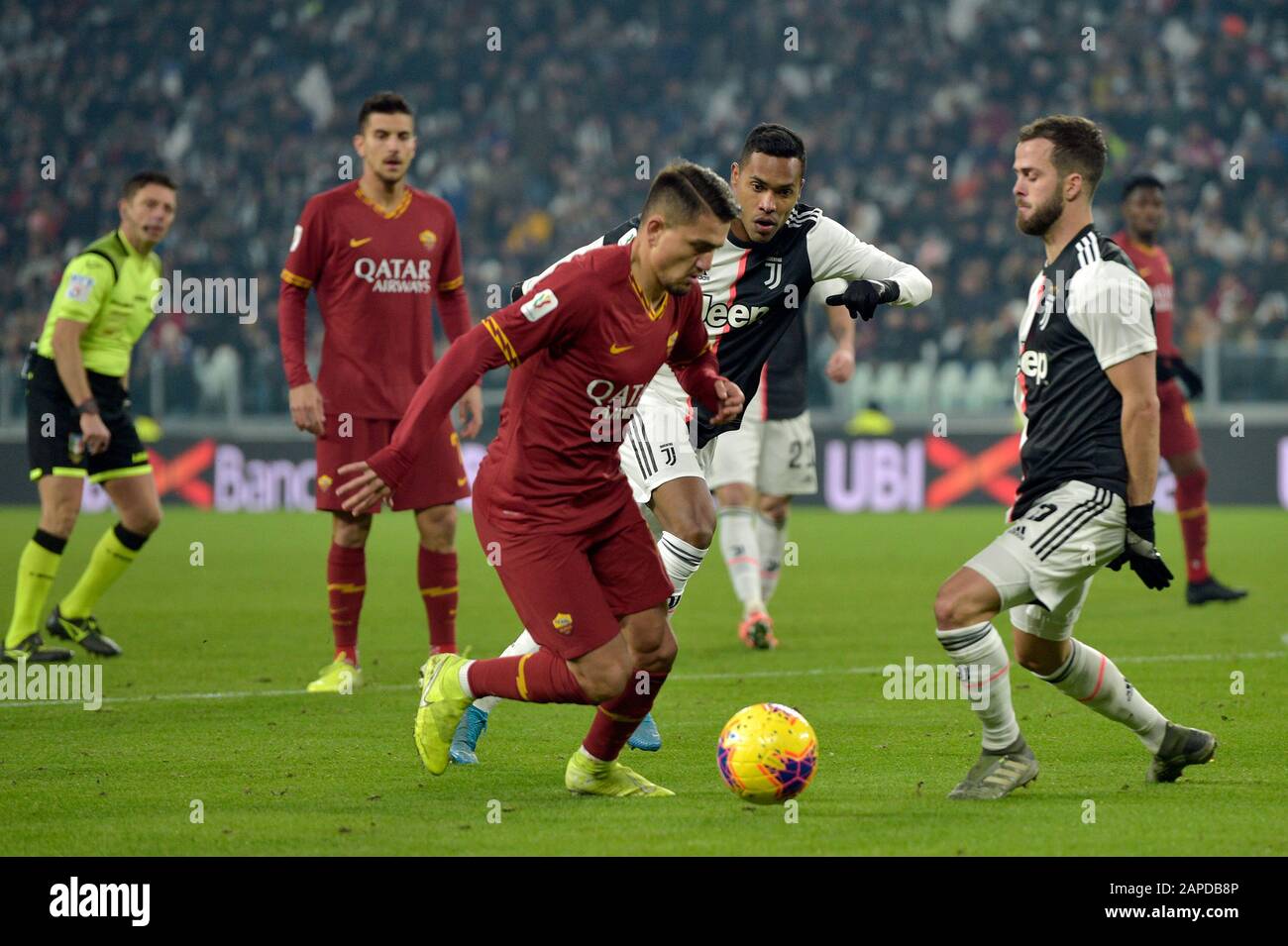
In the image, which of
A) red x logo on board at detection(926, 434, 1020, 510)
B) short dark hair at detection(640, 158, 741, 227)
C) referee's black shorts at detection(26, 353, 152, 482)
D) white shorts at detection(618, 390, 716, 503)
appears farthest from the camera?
red x logo on board at detection(926, 434, 1020, 510)

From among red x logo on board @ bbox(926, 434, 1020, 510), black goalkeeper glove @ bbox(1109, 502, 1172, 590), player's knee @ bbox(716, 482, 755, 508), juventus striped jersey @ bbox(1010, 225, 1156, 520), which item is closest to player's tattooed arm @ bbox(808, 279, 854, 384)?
player's knee @ bbox(716, 482, 755, 508)

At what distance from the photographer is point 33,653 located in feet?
29.4

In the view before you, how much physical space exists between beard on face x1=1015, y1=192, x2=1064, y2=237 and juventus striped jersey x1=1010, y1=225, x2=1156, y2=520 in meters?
0.11

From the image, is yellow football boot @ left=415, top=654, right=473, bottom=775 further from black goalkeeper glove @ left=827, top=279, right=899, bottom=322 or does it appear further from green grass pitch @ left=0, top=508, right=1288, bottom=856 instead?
black goalkeeper glove @ left=827, top=279, right=899, bottom=322

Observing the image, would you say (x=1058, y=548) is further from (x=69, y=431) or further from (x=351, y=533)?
(x=69, y=431)

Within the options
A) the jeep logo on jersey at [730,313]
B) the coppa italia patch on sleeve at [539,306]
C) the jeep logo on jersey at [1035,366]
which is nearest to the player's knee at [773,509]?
the jeep logo on jersey at [730,313]

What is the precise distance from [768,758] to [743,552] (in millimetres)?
4737

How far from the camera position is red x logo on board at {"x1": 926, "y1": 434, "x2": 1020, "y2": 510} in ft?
65.7

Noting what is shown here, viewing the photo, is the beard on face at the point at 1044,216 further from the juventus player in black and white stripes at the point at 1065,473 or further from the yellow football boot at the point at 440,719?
the yellow football boot at the point at 440,719

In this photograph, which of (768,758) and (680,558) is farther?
(680,558)

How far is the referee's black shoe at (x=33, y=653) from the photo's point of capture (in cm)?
889

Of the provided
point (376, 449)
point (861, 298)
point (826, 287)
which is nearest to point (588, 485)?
point (861, 298)

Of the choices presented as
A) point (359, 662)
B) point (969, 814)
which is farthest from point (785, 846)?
point (359, 662)
